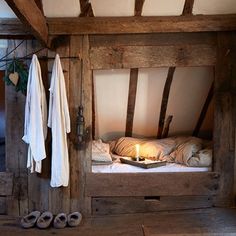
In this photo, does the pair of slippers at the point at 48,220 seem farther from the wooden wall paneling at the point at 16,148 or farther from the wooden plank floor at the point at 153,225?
the wooden wall paneling at the point at 16,148

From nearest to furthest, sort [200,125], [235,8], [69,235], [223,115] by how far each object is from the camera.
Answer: [69,235] < [235,8] < [223,115] < [200,125]

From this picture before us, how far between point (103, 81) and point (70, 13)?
80 cm

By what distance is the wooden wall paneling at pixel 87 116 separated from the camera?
10.6 feet

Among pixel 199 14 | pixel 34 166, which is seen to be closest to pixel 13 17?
pixel 34 166

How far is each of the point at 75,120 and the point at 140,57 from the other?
0.92 m

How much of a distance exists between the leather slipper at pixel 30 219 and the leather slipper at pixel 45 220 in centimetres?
5

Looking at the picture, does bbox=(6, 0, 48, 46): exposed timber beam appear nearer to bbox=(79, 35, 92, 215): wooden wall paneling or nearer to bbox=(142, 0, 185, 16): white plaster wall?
bbox=(79, 35, 92, 215): wooden wall paneling

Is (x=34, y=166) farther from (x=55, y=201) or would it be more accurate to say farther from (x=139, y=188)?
(x=139, y=188)

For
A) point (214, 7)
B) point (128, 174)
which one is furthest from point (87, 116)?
point (214, 7)

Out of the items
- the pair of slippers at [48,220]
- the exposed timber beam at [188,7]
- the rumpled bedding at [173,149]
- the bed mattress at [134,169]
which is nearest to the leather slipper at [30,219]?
the pair of slippers at [48,220]

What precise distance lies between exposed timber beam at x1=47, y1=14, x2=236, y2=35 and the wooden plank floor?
1867mm

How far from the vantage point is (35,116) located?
3029 mm

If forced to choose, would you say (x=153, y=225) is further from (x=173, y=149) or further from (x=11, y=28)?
(x=11, y=28)

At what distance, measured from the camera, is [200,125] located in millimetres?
4090
